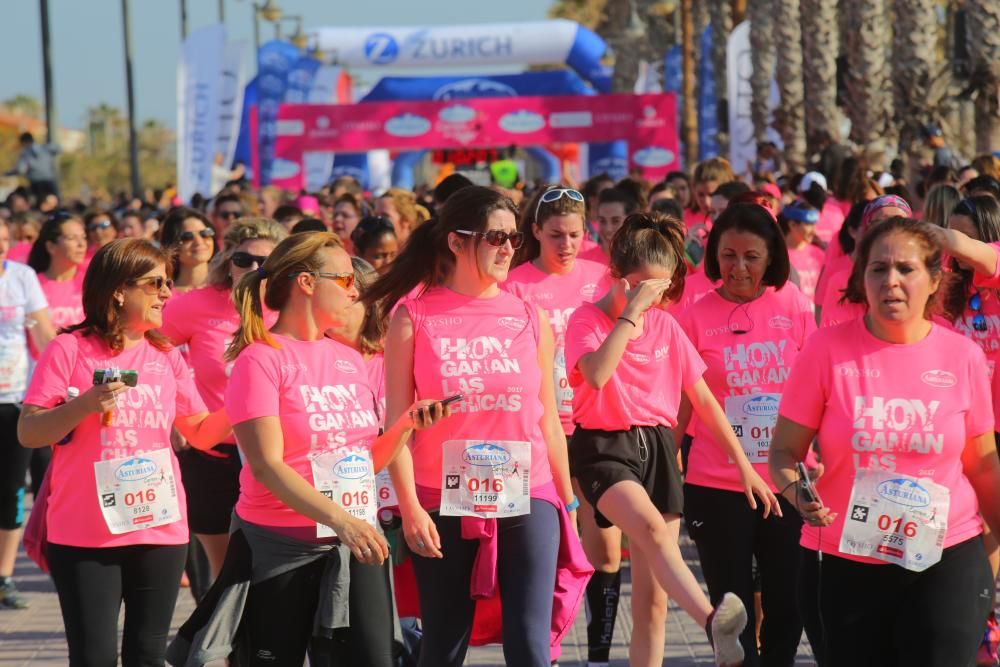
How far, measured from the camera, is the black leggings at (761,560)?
6.03m

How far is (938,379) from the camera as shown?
4609 millimetres

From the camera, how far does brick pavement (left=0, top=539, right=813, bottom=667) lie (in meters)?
7.25

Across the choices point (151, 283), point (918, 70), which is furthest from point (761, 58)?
point (151, 283)

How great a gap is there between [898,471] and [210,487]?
338 cm

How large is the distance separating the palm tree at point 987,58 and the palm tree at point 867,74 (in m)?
3.38

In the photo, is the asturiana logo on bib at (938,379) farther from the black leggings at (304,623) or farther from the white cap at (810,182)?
the white cap at (810,182)

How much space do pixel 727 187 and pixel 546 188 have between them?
283 centimetres

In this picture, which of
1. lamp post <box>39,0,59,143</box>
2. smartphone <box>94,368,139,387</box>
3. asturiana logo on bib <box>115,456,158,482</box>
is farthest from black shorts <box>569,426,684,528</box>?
lamp post <box>39,0,59,143</box>

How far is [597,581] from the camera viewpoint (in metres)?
6.82

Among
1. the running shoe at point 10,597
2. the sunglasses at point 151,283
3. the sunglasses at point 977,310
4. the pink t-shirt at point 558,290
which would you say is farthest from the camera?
the running shoe at point 10,597

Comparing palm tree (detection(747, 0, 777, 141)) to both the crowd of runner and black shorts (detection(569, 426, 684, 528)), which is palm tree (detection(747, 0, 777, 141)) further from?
black shorts (detection(569, 426, 684, 528))

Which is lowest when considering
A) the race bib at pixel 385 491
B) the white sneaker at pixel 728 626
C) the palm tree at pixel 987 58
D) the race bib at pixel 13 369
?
the white sneaker at pixel 728 626

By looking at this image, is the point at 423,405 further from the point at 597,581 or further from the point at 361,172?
the point at 361,172

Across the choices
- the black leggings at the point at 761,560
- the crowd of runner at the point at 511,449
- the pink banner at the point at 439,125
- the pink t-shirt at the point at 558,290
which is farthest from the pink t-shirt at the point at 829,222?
the pink banner at the point at 439,125
